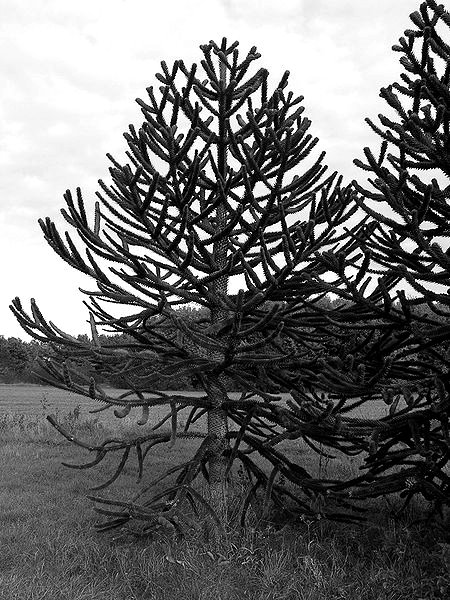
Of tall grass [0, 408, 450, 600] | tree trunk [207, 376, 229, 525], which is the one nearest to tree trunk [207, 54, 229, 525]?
tree trunk [207, 376, 229, 525]

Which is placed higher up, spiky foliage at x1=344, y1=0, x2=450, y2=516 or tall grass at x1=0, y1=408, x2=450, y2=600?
spiky foliage at x1=344, y1=0, x2=450, y2=516

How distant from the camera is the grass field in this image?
4.36 meters

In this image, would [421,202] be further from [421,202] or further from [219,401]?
[219,401]

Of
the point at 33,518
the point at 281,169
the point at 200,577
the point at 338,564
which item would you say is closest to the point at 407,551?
the point at 338,564

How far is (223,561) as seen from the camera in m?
4.68

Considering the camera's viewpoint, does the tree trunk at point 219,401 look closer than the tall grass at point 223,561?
No

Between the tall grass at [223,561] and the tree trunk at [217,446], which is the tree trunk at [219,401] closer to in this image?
the tree trunk at [217,446]

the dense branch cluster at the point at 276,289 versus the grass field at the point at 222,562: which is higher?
the dense branch cluster at the point at 276,289

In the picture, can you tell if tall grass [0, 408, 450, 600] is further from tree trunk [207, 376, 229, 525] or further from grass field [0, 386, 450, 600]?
tree trunk [207, 376, 229, 525]

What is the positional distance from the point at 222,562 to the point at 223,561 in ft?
0.08

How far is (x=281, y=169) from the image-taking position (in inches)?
195

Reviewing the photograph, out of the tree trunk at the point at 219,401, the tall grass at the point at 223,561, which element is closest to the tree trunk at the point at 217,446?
the tree trunk at the point at 219,401

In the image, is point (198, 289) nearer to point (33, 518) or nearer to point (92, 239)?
point (92, 239)

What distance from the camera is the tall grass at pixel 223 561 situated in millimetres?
4355
